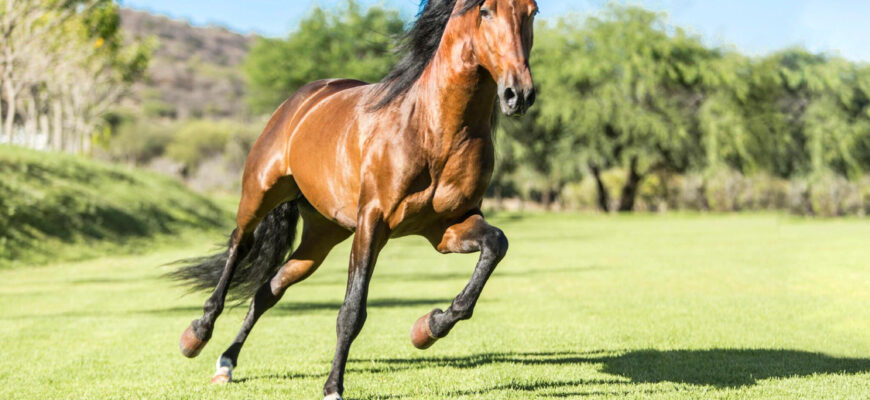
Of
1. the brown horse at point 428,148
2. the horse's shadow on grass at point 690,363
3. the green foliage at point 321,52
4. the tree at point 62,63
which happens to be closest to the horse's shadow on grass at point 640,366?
the horse's shadow on grass at point 690,363

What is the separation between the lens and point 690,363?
6.65 metres

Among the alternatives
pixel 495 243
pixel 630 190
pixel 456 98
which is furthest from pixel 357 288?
pixel 630 190

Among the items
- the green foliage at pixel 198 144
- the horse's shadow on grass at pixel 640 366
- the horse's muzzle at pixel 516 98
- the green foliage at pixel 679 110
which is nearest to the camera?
the horse's muzzle at pixel 516 98

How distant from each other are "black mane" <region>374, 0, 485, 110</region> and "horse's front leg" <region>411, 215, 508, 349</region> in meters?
0.96

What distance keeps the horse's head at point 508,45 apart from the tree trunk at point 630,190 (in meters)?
44.7

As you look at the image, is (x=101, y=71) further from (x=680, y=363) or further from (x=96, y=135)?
(x=680, y=363)

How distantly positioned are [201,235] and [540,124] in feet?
83.6

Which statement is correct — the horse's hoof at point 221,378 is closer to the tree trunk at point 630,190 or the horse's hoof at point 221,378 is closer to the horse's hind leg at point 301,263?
the horse's hind leg at point 301,263

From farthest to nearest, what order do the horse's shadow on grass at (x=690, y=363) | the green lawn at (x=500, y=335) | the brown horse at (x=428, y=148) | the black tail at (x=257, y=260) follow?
the black tail at (x=257, y=260) → the horse's shadow on grass at (x=690, y=363) → the green lawn at (x=500, y=335) → the brown horse at (x=428, y=148)

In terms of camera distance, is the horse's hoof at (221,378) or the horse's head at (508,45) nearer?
the horse's head at (508,45)

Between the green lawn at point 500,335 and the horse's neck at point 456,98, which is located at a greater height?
the horse's neck at point 456,98

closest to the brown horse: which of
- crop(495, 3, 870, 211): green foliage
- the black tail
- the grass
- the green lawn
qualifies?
the green lawn

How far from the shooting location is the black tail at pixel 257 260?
696cm

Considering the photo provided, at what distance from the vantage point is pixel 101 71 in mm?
38844
